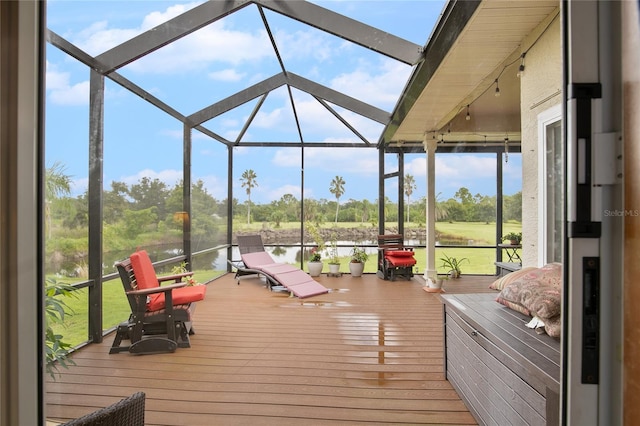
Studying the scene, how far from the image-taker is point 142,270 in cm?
268

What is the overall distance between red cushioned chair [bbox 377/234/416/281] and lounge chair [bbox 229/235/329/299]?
128cm

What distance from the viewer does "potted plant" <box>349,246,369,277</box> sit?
19.9 feet

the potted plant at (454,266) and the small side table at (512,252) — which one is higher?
the small side table at (512,252)

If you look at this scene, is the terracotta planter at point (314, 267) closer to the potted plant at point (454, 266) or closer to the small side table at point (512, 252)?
the potted plant at point (454, 266)

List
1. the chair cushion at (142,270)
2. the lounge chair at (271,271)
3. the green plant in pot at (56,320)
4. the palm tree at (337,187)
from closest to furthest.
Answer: the green plant in pot at (56,320) < the chair cushion at (142,270) < the lounge chair at (271,271) < the palm tree at (337,187)

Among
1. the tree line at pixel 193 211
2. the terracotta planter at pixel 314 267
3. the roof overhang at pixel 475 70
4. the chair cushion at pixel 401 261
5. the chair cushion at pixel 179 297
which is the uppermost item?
the roof overhang at pixel 475 70

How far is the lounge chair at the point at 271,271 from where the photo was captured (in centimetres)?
474

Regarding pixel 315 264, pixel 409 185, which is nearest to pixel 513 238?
pixel 409 185

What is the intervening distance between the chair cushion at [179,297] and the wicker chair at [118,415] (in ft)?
6.39

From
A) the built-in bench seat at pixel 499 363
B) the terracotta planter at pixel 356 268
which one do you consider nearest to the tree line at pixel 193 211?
the built-in bench seat at pixel 499 363

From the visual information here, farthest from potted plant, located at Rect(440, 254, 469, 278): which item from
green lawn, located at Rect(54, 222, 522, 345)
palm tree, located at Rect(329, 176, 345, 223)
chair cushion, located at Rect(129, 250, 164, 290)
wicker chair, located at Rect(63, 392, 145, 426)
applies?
wicker chair, located at Rect(63, 392, 145, 426)

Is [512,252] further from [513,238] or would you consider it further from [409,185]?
[409,185]

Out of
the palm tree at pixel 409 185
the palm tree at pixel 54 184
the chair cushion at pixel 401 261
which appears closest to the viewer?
the palm tree at pixel 54 184

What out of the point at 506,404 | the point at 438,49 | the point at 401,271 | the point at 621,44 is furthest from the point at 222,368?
the point at 401,271
